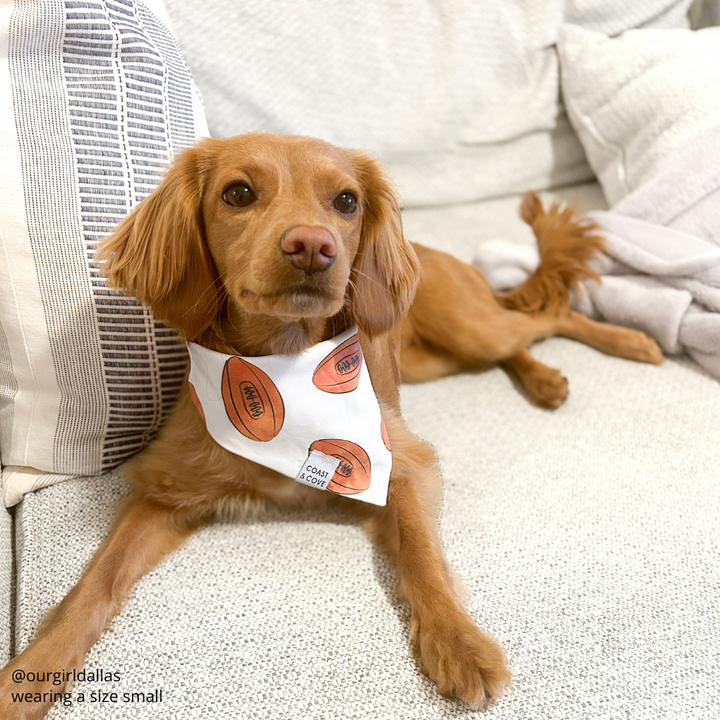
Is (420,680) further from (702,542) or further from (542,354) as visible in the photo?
(542,354)

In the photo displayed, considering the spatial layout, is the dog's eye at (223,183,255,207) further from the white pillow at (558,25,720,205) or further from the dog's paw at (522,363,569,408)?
the white pillow at (558,25,720,205)

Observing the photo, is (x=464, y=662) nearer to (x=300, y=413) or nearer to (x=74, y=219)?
(x=300, y=413)

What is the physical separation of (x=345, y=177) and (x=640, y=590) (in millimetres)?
1117

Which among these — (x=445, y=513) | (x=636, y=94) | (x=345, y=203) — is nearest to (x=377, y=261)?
(x=345, y=203)

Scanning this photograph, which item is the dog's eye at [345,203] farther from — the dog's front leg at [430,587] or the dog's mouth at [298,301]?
the dog's front leg at [430,587]

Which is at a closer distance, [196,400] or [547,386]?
[196,400]

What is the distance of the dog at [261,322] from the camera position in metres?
1.18

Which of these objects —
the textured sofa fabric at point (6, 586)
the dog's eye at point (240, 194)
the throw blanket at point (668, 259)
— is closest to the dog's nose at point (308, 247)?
the dog's eye at point (240, 194)

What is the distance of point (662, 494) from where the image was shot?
1603 millimetres

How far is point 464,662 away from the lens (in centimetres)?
114

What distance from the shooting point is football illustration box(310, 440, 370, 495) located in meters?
1.43

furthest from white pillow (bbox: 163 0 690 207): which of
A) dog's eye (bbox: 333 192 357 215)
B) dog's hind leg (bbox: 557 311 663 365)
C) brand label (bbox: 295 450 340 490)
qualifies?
brand label (bbox: 295 450 340 490)

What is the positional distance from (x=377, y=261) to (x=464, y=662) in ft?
2.89

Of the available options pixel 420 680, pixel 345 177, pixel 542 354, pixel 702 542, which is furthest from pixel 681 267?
pixel 420 680
